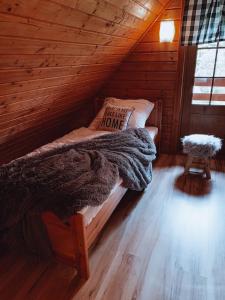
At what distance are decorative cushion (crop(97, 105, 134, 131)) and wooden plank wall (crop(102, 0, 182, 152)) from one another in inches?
21.2

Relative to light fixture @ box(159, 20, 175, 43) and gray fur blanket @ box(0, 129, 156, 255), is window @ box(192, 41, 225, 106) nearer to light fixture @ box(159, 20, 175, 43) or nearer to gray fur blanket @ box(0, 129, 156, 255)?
light fixture @ box(159, 20, 175, 43)

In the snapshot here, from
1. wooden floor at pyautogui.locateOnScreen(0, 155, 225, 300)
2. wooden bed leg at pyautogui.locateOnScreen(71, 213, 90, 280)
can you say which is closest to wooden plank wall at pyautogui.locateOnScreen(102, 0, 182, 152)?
wooden floor at pyautogui.locateOnScreen(0, 155, 225, 300)

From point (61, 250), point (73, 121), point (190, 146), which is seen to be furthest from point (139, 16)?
point (61, 250)

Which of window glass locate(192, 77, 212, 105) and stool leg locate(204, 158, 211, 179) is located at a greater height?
window glass locate(192, 77, 212, 105)

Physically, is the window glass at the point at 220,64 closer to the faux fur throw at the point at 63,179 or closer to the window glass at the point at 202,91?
the window glass at the point at 202,91

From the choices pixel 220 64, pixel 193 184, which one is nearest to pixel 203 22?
pixel 220 64

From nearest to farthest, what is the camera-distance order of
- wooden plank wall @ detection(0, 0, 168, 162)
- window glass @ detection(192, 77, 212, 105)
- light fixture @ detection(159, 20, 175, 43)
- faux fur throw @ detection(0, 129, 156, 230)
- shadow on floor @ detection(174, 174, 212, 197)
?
wooden plank wall @ detection(0, 0, 168, 162)
faux fur throw @ detection(0, 129, 156, 230)
shadow on floor @ detection(174, 174, 212, 197)
light fixture @ detection(159, 20, 175, 43)
window glass @ detection(192, 77, 212, 105)

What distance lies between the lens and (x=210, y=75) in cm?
280

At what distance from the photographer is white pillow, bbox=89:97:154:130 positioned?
2.68 metres

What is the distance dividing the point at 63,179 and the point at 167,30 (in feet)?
6.98

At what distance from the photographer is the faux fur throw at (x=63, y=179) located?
1.33 meters

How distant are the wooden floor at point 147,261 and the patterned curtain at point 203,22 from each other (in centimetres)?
173

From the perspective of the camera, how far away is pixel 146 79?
3.01m

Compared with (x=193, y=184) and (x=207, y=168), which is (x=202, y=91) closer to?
(x=207, y=168)
